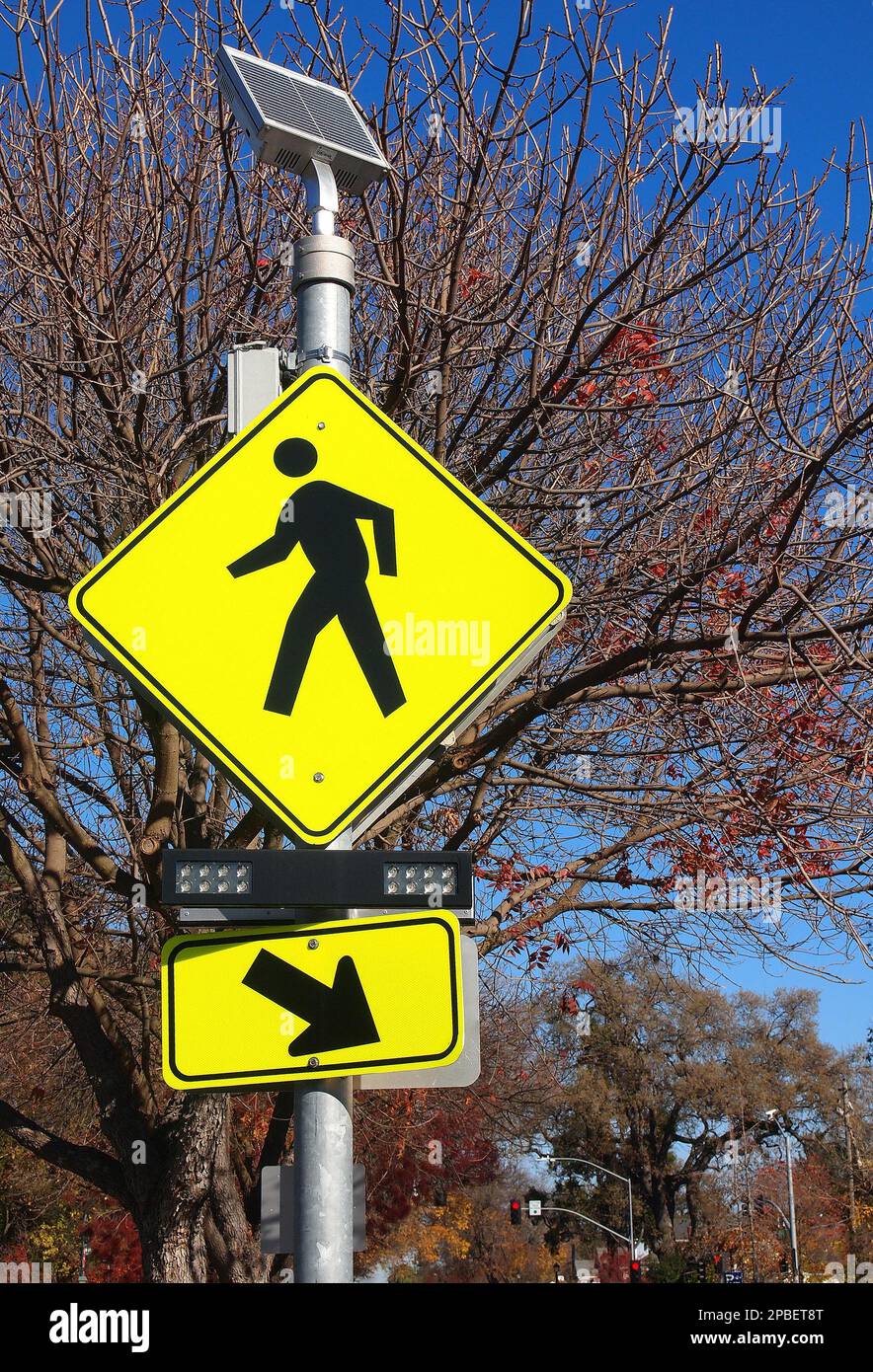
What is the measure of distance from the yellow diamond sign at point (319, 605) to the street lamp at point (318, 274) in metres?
0.16

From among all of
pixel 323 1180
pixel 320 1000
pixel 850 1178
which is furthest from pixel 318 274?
pixel 850 1178

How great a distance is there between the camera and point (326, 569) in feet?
9.27

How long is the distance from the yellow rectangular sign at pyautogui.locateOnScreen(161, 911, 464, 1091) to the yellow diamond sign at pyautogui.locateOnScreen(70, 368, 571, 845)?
25cm

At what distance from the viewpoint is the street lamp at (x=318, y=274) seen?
237 centimetres

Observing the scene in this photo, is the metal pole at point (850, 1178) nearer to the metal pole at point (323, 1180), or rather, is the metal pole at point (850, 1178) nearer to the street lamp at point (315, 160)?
the metal pole at point (323, 1180)

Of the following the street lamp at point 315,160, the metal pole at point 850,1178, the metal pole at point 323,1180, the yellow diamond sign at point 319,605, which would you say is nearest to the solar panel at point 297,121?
the street lamp at point 315,160

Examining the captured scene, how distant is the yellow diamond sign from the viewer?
2.69 metres

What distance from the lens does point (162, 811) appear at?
9477 millimetres

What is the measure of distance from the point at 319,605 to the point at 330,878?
0.65 meters

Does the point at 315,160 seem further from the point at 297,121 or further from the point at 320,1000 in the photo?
the point at 320,1000

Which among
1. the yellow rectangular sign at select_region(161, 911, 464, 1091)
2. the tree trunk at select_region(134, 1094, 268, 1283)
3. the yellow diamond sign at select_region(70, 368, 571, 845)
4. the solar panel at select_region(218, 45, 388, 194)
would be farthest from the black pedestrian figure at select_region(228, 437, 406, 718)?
the tree trunk at select_region(134, 1094, 268, 1283)

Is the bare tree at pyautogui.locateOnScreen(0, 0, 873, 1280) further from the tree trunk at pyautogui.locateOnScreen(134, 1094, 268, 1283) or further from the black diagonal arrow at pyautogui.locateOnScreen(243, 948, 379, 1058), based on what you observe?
the black diagonal arrow at pyautogui.locateOnScreen(243, 948, 379, 1058)

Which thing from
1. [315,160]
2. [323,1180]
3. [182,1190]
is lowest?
[182,1190]
